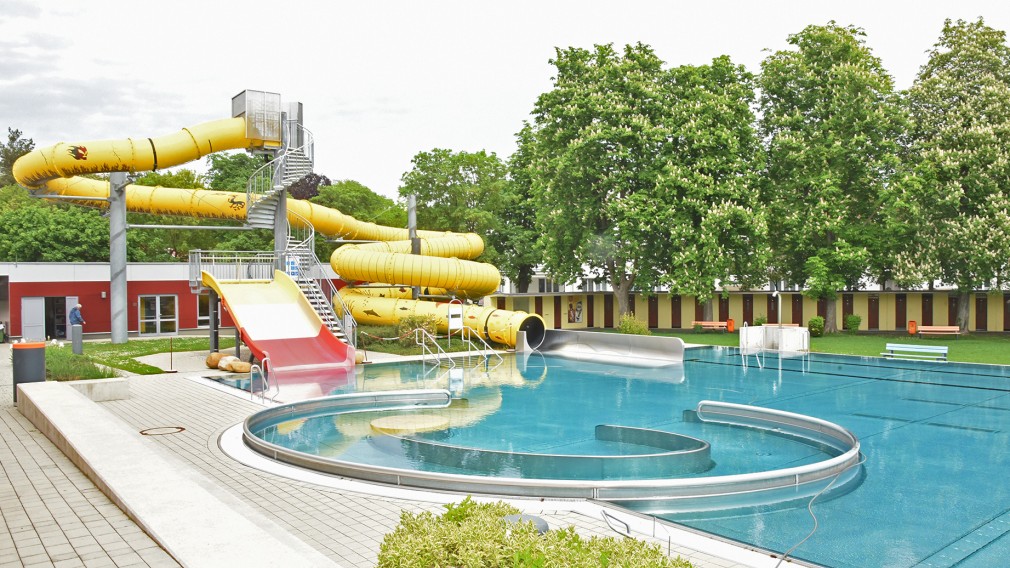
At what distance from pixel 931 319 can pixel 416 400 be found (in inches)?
1238

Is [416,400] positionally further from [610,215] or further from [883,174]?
[883,174]

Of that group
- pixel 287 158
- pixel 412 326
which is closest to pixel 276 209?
pixel 287 158

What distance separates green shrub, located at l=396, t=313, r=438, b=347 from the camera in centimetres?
2828

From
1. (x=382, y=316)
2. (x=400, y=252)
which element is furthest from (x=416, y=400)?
(x=400, y=252)

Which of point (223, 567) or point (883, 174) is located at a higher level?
point (883, 174)

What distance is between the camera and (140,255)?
46.2 meters

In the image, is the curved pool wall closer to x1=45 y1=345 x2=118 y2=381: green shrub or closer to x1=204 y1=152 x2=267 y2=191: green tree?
x1=45 y1=345 x2=118 y2=381: green shrub

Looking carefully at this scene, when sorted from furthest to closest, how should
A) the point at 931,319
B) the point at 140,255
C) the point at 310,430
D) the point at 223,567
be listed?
the point at 140,255
the point at 931,319
the point at 310,430
the point at 223,567

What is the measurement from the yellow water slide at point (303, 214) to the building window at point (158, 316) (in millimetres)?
5210

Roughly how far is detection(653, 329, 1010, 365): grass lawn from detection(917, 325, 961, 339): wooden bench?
1.12ft

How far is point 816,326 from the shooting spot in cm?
3391

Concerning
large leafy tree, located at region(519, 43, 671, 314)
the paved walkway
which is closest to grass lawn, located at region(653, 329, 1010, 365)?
large leafy tree, located at region(519, 43, 671, 314)

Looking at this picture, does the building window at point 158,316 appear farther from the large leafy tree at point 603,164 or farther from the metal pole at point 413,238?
the large leafy tree at point 603,164

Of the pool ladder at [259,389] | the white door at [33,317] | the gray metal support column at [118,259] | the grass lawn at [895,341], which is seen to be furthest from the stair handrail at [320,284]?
the grass lawn at [895,341]
